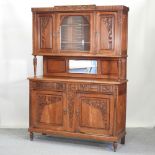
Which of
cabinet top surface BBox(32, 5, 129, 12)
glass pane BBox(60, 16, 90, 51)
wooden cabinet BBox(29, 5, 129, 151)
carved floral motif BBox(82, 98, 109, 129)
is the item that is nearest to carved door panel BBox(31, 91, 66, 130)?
wooden cabinet BBox(29, 5, 129, 151)

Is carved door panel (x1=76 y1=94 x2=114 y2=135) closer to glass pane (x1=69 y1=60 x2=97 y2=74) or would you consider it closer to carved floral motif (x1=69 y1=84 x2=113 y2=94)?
carved floral motif (x1=69 y1=84 x2=113 y2=94)

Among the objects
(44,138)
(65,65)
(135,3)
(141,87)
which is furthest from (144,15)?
(44,138)

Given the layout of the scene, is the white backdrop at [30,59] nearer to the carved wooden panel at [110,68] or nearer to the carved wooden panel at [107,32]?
the carved wooden panel at [110,68]

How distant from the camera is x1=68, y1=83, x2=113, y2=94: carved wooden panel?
441cm

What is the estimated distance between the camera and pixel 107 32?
4.50 meters

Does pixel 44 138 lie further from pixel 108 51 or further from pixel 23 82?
pixel 108 51

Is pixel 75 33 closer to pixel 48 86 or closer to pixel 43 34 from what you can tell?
pixel 43 34

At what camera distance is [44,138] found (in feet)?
16.5

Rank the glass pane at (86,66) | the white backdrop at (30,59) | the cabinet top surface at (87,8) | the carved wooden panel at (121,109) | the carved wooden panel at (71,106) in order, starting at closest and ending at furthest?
the cabinet top surface at (87,8) < the carved wooden panel at (121,109) < the carved wooden panel at (71,106) < the glass pane at (86,66) < the white backdrop at (30,59)

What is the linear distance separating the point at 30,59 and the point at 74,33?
123 cm

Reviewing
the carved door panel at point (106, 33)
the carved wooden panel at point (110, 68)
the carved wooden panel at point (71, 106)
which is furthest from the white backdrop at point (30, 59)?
the carved wooden panel at point (71, 106)

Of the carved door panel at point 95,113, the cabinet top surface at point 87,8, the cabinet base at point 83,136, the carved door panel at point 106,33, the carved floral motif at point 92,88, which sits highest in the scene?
the cabinet top surface at point 87,8

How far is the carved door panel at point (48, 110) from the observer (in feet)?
15.4

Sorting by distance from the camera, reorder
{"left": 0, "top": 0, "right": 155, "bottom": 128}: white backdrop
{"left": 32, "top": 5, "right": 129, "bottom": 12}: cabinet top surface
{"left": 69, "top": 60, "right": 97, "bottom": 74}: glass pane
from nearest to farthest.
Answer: {"left": 32, "top": 5, "right": 129, "bottom": 12}: cabinet top surface
{"left": 69, "top": 60, "right": 97, "bottom": 74}: glass pane
{"left": 0, "top": 0, "right": 155, "bottom": 128}: white backdrop
